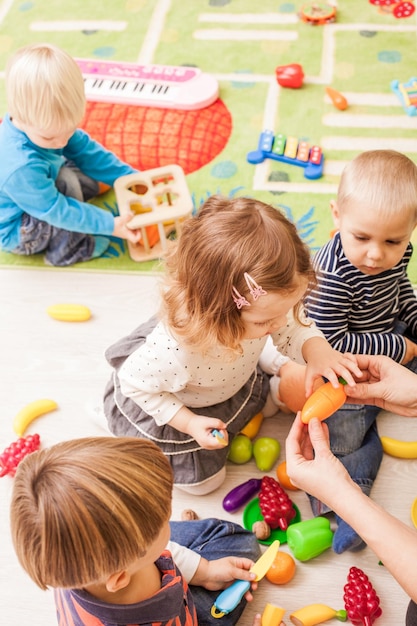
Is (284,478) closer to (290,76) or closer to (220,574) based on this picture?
(220,574)

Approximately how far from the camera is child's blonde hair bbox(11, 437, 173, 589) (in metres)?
0.77

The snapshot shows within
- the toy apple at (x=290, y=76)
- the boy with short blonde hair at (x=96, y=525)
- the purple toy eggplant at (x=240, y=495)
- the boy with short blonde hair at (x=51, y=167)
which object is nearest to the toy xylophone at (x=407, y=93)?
the toy apple at (x=290, y=76)

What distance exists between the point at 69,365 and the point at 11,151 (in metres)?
0.51

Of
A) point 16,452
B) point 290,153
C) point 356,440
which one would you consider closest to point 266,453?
point 356,440

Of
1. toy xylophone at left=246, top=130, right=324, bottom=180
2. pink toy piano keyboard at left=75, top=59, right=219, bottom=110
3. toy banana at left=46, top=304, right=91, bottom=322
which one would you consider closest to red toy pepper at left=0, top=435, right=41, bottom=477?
toy banana at left=46, top=304, right=91, bottom=322

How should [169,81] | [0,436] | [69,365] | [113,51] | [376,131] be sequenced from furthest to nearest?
1. [113,51]
2. [169,81]
3. [376,131]
4. [69,365]
5. [0,436]

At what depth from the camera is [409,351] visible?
57.4 inches

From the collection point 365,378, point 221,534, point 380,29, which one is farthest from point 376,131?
point 221,534

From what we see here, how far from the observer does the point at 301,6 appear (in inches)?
91.8

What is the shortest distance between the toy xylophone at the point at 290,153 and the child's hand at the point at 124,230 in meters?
0.43

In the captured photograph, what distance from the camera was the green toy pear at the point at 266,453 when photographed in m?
1.39

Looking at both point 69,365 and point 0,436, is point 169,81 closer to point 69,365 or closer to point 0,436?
point 69,365

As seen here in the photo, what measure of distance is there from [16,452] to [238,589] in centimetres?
53

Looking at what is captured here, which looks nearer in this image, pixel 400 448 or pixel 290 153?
pixel 400 448
